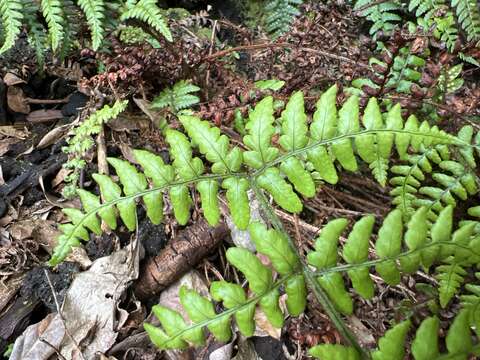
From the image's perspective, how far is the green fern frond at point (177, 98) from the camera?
272 centimetres

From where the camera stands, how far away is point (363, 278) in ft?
4.93

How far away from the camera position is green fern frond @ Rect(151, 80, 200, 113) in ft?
8.93

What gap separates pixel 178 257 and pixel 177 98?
100 cm

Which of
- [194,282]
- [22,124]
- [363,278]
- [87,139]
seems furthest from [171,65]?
[363,278]

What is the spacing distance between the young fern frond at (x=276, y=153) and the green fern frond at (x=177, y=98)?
3.05ft

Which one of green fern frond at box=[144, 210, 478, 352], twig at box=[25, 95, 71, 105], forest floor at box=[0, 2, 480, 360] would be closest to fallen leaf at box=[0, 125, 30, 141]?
forest floor at box=[0, 2, 480, 360]

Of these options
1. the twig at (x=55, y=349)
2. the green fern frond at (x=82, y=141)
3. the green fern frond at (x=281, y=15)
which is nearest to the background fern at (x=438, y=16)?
the green fern frond at (x=281, y=15)

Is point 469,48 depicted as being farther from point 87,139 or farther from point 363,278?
point 87,139

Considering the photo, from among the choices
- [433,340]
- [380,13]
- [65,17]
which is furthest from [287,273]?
[380,13]

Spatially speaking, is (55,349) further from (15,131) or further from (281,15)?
(281,15)

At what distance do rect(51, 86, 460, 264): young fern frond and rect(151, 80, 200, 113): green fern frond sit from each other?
3.05ft

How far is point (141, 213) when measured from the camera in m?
2.55

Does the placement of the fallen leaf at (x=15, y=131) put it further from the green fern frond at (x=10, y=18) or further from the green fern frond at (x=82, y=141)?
the green fern frond at (x=10, y=18)

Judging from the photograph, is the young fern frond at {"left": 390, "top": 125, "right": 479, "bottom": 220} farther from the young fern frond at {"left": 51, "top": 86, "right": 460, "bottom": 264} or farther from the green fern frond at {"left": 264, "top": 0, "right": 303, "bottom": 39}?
the green fern frond at {"left": 264, "top": 0, "right": 303, "bottom": 39}
